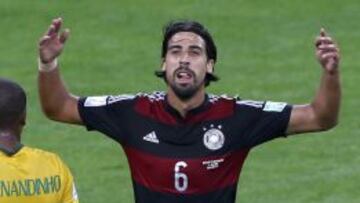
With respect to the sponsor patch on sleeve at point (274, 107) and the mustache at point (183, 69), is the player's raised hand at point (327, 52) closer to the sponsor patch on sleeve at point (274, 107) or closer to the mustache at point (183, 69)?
the sponsor patch on sleeve at point (274, 107)

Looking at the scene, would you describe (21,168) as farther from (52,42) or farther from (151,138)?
(151,138)

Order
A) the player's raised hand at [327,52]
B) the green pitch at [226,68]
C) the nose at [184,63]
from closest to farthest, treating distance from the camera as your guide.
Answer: the player's raised hand at [327,52]
the nose at [184,63]
the green pitch at [226,68]

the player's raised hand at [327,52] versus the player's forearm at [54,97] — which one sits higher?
the player's raised hand at [327,52]

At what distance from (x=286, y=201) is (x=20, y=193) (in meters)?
6.06

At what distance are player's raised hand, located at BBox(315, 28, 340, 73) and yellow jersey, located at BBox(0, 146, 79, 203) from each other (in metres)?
1.52

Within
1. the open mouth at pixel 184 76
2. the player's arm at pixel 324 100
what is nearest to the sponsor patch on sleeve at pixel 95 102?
the open mouth at pixel 184 76

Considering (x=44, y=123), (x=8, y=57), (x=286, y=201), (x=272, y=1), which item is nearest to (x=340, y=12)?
(x=272, y=1)

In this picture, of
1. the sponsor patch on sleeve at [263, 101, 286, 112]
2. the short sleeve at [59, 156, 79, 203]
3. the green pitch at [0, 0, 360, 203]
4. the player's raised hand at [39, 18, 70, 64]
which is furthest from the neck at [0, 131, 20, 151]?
the green pitch at [0, 0, 360, 203]

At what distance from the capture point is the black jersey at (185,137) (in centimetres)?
855

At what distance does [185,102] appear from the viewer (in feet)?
28.2

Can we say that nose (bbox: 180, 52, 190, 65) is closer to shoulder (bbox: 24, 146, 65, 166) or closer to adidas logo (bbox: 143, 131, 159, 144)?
adidas logo (bbox: 143, 131, 159, 144)

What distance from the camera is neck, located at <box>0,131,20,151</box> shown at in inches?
298

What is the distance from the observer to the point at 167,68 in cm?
854

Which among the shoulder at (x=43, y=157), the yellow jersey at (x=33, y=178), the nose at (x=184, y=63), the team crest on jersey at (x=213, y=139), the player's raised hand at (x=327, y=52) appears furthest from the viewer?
the team crest on jersey at (x=213, y=139)
